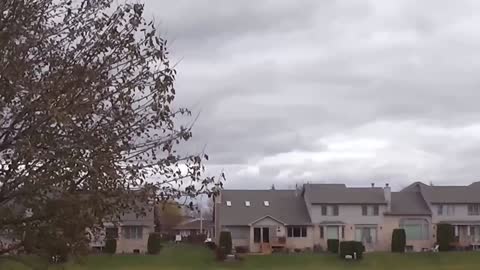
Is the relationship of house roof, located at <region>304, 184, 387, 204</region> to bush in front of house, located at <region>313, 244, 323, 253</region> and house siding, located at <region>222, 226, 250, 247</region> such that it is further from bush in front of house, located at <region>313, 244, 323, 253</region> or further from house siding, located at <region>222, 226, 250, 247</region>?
house siding, located at <region>222, 226, 250, 247</region>

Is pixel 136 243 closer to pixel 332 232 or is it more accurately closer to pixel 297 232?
pixel 297 232

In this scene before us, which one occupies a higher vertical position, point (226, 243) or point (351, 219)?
point (351, 219)

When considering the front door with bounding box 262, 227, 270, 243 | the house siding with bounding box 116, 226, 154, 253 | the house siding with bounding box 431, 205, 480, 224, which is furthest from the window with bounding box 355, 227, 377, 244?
the house siding with bounding box 116, 226, 154, 253

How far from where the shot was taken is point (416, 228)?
279 ft

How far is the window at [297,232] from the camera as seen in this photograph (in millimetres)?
84438

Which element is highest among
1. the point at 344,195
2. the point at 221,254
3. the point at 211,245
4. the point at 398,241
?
the point at 344,195

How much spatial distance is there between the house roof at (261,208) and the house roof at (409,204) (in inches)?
354

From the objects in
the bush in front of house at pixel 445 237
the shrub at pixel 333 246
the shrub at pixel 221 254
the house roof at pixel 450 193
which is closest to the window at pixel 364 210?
the house roof at pixel 450 193

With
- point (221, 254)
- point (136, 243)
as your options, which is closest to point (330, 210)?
point (136, 243)

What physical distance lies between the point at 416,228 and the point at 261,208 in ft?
50.8

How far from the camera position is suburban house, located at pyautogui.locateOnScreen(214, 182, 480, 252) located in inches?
3310

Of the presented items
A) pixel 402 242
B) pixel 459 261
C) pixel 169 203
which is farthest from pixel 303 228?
pixel 169 203

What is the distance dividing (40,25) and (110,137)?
5.04 ft

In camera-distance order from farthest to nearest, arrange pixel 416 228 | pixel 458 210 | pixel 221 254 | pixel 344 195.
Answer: pixel 344 195
pixel 458 210
pixel 416 228
pixel 221 254
